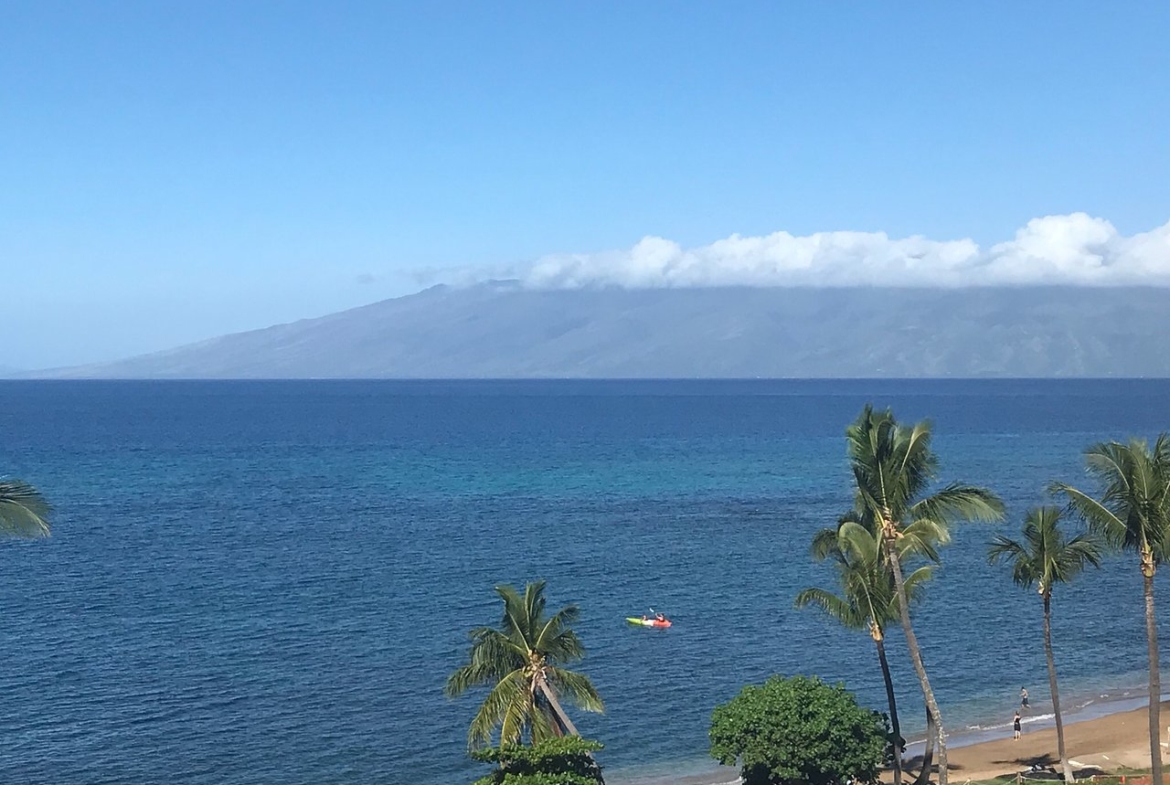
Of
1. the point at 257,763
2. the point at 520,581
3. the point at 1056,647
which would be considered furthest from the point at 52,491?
the point at 1056,647

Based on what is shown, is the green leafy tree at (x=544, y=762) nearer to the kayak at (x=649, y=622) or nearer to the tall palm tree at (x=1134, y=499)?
the tall palm tree at (x=1134, y=499)

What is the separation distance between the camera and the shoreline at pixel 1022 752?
44188mm

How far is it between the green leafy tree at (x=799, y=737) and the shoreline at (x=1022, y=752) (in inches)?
428


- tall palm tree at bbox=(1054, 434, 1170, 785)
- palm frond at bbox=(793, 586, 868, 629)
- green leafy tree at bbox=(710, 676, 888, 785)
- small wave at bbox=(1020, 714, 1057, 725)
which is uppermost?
tall palm tree at bbox=(1054, 434, 1170, 785)

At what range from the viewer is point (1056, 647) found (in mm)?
63500

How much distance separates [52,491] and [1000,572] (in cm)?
9080

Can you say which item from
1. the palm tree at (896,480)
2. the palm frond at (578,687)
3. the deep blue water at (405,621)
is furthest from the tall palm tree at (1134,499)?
the deep blue water at (405,621)

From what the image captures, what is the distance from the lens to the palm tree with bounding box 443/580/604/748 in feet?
101

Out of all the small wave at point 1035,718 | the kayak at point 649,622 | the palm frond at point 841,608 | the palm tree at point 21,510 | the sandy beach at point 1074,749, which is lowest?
the small wave at point 1035,718

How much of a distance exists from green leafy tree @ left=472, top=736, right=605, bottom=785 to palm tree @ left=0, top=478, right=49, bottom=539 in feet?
35.4

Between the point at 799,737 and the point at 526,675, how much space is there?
7351 mm

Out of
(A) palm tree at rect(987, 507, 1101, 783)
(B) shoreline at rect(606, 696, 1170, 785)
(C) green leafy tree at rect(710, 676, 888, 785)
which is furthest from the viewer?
(B) shoreline at rect(606, 696, 1170, 785)

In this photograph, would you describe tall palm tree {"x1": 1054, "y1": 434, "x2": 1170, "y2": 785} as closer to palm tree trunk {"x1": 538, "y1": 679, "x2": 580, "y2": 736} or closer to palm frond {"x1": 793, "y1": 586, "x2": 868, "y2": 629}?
palm frond {"x1": 793, "y1": 586, "x2": 868, "y2": 629}

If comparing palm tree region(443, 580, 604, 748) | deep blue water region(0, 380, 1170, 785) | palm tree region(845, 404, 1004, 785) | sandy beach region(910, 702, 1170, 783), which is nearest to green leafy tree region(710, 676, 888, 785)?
palm tree region(845, 404, 1004, 785)
